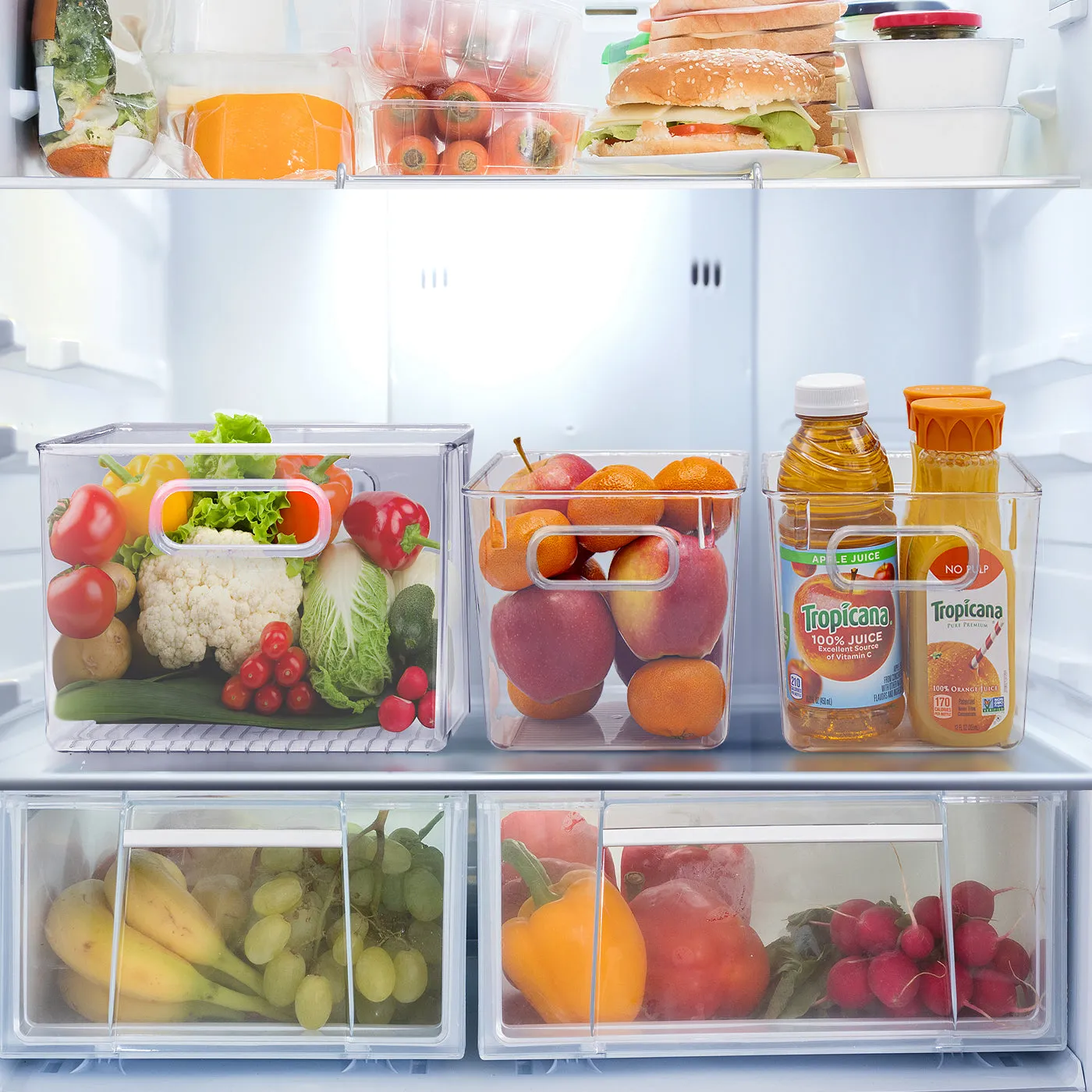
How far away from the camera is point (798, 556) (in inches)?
37.8

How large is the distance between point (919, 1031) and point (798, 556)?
1.31 feet

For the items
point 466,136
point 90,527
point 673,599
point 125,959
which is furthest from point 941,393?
point 125,959

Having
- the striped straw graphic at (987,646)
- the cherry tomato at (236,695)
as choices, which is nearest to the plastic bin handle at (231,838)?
the cherry tomato at (236,695)

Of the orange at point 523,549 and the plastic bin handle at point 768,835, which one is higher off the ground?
the orange at point 523,549

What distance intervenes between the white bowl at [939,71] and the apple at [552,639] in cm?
58

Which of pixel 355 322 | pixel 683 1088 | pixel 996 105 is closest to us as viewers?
pixel 683 1088

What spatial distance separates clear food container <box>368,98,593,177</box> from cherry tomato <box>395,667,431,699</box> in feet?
1.60

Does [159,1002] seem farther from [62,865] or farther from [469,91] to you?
[469,91]

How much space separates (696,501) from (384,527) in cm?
26

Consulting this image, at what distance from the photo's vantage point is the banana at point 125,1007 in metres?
0.96

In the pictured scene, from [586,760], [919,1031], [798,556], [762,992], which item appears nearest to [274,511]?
[586,760]

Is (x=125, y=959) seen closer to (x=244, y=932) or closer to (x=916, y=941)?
(x=244, y=932)

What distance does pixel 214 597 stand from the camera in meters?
0.96

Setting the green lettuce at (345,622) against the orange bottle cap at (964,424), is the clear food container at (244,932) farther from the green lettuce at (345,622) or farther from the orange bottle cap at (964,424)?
the orange bottle cap at (964,424)
